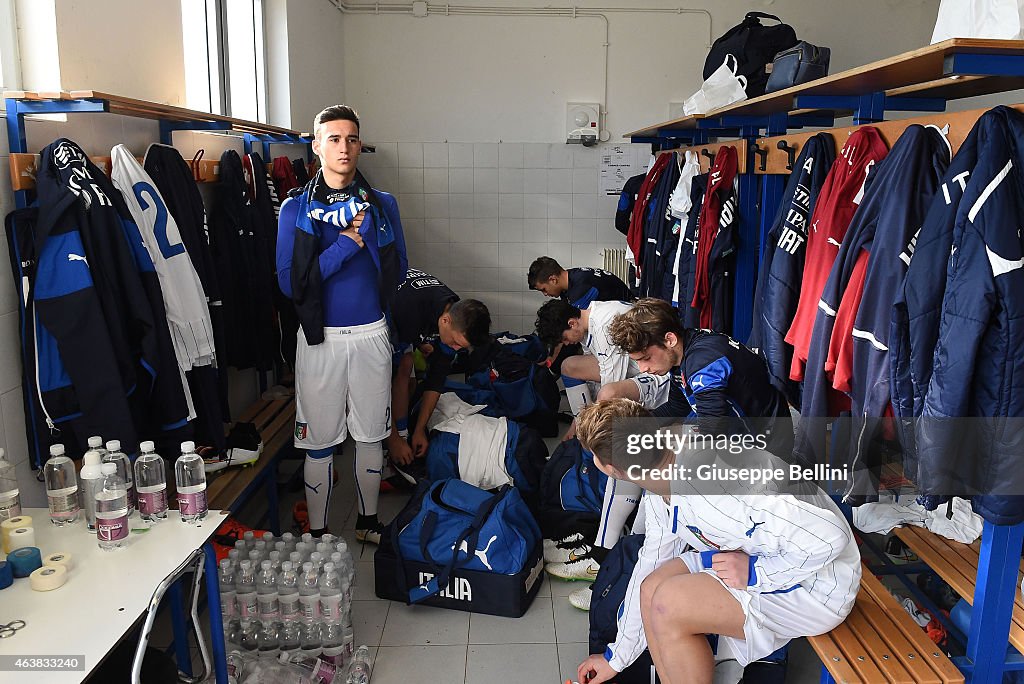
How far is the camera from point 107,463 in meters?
1.90

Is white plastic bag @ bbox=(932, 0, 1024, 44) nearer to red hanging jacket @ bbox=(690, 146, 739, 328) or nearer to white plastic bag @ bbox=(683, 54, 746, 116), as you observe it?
red hanging jacket @ bbox=(690, 146, 739, 328)

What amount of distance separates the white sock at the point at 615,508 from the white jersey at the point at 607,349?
1.89ft

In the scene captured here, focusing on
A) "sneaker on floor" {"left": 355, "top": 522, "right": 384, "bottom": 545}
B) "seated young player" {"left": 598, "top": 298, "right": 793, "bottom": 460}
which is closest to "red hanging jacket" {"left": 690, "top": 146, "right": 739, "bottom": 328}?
"seated young player" {"left": 598, "top": 298, "right": 793, "bottom": 460}

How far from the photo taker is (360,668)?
7.89 feet

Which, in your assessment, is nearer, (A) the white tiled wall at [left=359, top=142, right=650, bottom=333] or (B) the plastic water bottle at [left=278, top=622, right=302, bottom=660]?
(B) the plastic water bottle at [left=278, top=622, right=302, bottom=660]

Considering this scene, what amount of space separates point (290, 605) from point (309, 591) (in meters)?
0.07

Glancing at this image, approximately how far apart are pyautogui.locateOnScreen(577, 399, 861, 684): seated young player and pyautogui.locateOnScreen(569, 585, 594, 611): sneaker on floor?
672 mm

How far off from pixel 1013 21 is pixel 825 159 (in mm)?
670

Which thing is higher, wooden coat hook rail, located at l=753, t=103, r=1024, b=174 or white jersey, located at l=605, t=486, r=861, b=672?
wooden coat hook rail, located at l=753, t=103, r=1024, b=174

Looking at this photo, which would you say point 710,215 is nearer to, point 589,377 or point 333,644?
point 589,377

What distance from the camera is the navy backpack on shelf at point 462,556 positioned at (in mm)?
2699

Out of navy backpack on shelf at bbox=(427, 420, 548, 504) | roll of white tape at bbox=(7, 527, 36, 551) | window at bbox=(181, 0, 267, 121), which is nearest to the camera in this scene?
roll of white tape at bbox=(7, 527, 36, 551)

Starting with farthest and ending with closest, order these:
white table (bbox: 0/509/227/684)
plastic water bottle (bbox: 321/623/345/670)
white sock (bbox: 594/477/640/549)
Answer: white sock (bbox: 594/477/640/549) < plastic water bottle (bbox: 321/623/345/670) < white table (bbox: 0/509/227/684)

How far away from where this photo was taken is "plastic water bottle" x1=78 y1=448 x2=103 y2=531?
185cm
